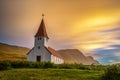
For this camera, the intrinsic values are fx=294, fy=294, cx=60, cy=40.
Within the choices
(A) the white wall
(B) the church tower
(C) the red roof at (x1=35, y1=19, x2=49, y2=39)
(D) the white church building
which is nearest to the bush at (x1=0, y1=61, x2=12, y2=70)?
(D) the white church building

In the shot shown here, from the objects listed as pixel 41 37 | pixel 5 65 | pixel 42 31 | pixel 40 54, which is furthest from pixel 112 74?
pixel 42 31

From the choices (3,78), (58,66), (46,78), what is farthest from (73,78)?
(58,66)

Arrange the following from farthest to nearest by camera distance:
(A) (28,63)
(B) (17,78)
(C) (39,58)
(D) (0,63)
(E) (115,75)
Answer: (C) (39,58)
(A) (28,63)
(D) (0,63)
(B) (17,78)
(E) (115,75)

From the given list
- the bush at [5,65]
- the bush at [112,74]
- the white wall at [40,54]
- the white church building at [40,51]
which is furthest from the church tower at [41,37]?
the bush at [112,74]

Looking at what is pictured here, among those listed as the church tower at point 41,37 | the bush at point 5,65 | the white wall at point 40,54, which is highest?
the church tower at point 41,37

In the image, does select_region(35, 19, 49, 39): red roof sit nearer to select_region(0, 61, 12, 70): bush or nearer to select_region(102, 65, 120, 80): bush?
select_region(0, 61, 12, 70): bush

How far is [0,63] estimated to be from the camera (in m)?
41.2

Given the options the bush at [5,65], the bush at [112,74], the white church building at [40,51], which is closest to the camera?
the bush at [112,74]

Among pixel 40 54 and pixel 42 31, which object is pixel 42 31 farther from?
pixel 40 54

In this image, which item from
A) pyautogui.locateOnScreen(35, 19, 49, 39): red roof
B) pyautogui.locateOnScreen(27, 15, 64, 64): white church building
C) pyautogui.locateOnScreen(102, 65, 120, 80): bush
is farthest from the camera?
pyautogui.locateOnScreen(35, 19, 49, 39): red roof

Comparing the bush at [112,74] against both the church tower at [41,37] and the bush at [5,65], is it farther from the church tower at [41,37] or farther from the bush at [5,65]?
the church tower at [41,37]

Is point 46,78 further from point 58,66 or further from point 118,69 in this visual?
point 58,66

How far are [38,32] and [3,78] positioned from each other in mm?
48028

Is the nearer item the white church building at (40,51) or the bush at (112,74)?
the bush at (112,74)
